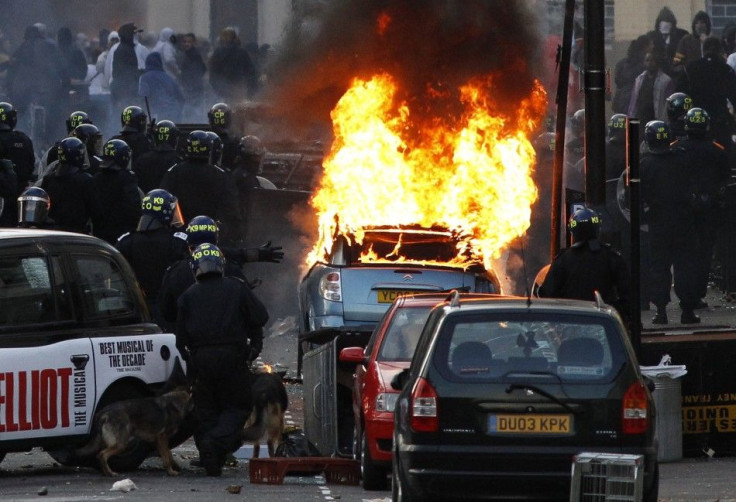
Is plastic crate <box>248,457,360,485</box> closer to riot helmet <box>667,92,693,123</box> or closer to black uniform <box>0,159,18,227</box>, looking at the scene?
black uniform <box>0,159,18,227</box>

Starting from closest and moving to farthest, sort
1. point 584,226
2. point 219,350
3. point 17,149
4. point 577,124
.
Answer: point 219,350, point 584,226, point 17,149, point 577,124

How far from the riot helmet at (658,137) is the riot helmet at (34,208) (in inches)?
301

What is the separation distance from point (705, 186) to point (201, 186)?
5.91 m

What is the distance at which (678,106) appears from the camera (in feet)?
78.7

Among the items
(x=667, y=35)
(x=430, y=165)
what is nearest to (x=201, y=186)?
(x=430, y=165)

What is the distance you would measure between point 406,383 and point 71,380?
297 centimetres

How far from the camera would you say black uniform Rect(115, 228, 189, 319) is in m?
16.7

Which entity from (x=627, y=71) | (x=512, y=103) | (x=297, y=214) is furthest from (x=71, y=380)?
(x=627, y=71)

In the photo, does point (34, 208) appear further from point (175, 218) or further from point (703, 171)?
point (703, 171)

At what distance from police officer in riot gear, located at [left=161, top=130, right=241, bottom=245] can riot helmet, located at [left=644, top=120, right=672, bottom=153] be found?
4917 mm

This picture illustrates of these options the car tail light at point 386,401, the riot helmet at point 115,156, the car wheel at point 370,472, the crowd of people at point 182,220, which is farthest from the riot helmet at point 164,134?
the car tail light at point 386,401

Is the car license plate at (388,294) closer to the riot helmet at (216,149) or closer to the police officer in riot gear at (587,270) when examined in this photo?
the police officer in riot gear at (587,270)

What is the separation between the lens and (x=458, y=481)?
36.4 feet

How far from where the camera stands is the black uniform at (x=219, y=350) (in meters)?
14.2
